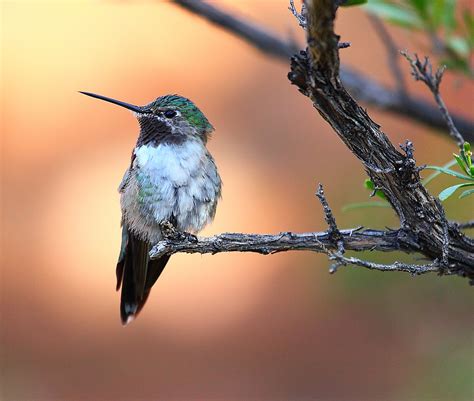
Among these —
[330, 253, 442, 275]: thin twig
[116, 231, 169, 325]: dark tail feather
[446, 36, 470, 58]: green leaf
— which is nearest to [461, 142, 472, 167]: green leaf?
[330, 253, 442, 275]: thin twig

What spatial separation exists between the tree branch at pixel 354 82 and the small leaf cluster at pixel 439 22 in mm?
536

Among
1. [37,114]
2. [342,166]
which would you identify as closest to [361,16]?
[342,166]

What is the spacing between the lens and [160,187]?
3.03m

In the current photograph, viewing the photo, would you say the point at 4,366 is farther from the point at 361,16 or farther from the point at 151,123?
the point at 361,16

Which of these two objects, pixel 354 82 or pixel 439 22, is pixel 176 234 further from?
pixel 354 82

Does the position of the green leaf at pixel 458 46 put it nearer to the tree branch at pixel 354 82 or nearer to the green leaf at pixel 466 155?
the tree branch at pixel 354 82

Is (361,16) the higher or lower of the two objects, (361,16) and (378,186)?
the higher

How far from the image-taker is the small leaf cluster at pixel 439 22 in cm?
279

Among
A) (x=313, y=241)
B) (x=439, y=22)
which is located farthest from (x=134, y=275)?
(x=439, y=22)

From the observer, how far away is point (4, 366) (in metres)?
6.84

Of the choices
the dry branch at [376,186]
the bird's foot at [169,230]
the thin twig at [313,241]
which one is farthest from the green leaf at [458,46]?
the bird's foot at [169,230]

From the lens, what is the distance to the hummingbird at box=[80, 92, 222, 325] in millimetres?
3043

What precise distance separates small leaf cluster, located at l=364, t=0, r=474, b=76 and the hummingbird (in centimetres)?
99

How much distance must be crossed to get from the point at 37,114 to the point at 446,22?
576 centimetres
